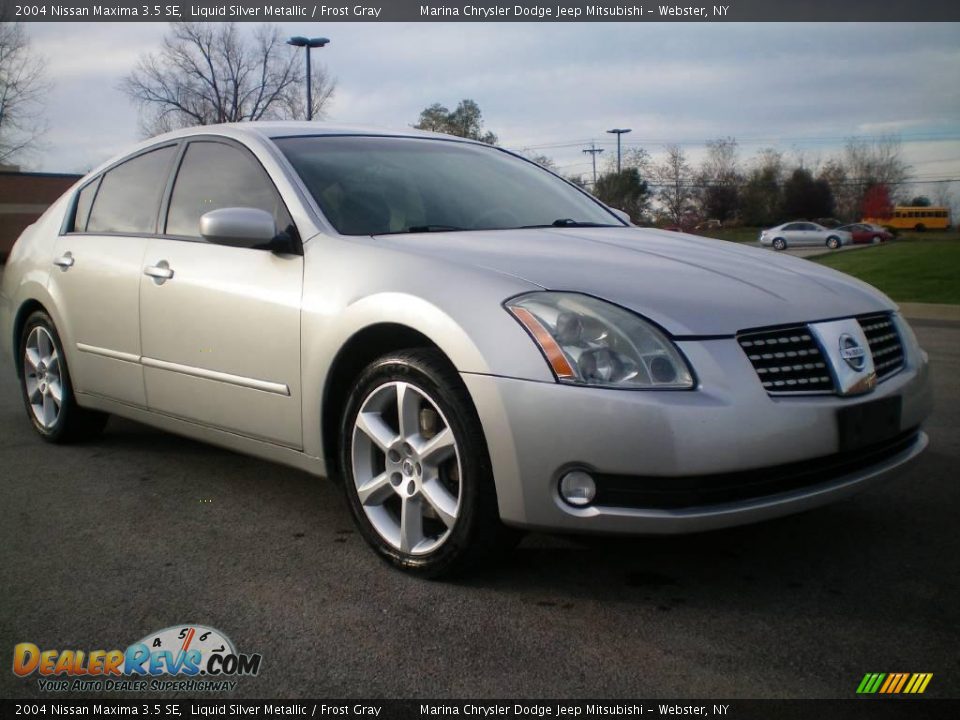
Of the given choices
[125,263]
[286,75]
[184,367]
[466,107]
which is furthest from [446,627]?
[466,107]

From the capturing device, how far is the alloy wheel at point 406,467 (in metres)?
3.06

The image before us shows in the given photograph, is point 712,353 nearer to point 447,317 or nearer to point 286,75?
point 447,317

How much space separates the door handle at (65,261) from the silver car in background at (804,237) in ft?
160

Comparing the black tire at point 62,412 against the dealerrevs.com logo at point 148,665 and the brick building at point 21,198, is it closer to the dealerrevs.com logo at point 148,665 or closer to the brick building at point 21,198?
the dealerrevs.com logo at point 148,665

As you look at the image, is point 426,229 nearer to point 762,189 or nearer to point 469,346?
point 469,346

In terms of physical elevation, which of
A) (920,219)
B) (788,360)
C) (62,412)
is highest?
(920,219)

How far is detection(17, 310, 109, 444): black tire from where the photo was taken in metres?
4.98

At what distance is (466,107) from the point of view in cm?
5625

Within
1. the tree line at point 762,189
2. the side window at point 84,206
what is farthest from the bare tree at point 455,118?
the side window at point 84,206

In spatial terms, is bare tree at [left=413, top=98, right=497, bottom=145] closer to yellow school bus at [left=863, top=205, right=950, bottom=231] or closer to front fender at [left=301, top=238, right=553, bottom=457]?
yellow school bus at [left=863, top=205, right=950, bottom=231]

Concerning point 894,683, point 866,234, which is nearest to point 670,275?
point 894,683

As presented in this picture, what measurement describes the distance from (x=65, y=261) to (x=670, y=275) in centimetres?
323

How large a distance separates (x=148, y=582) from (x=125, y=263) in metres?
1.82

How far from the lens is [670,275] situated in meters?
3.16
